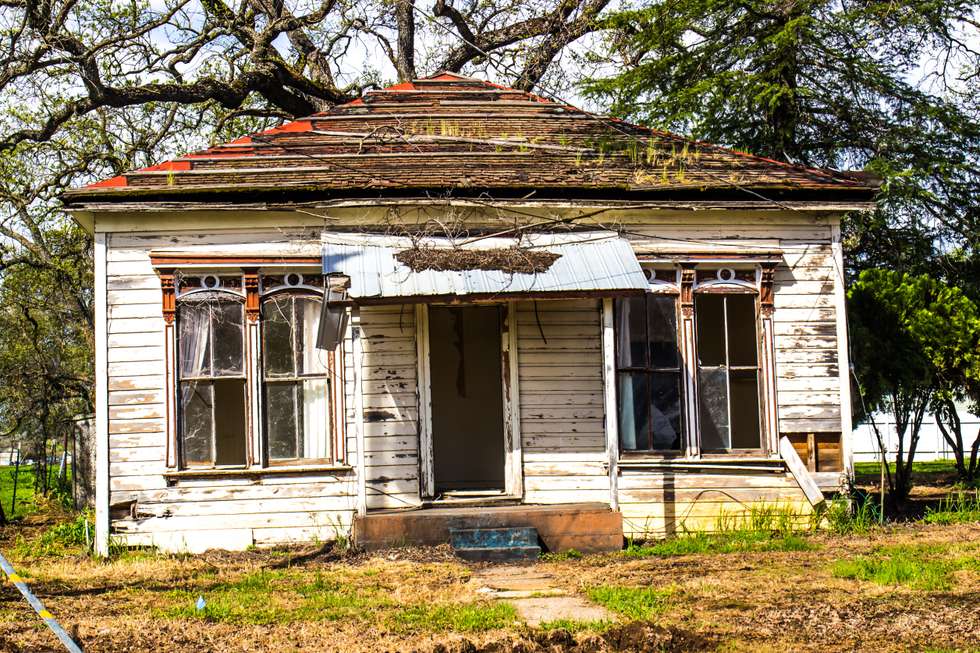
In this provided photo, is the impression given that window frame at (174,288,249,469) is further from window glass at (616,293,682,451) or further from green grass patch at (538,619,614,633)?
green grass patch at (538,619,614,633)

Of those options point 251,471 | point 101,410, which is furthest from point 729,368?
point 101,410

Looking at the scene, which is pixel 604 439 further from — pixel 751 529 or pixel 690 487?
pixel 751 529

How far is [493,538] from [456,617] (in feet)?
9.84

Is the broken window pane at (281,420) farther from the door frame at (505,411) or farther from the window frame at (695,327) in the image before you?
the window frame at (695,327)

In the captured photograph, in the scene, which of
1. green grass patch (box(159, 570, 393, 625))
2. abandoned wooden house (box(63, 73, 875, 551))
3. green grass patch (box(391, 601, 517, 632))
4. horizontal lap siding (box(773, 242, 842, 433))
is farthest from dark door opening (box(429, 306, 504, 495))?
green grass patch (box(391, 601, 517, 632))

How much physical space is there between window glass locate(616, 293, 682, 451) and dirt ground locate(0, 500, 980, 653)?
6.34 ft

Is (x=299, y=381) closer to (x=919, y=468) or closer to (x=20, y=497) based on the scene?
(x=20, y=497)

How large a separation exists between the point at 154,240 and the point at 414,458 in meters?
3.65

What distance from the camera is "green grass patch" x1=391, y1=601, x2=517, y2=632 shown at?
290 inches

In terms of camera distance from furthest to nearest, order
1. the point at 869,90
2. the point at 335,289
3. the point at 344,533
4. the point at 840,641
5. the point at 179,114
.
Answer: the point at 179,114
the point at 869,90
the point at 344,533
the point at 335,289
the point at 840,641

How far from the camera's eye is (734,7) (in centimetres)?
2019

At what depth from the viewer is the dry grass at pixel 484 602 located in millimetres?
6895

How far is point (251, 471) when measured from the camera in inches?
455

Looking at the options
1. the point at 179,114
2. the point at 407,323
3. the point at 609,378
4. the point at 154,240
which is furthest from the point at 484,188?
the point at 179,114
